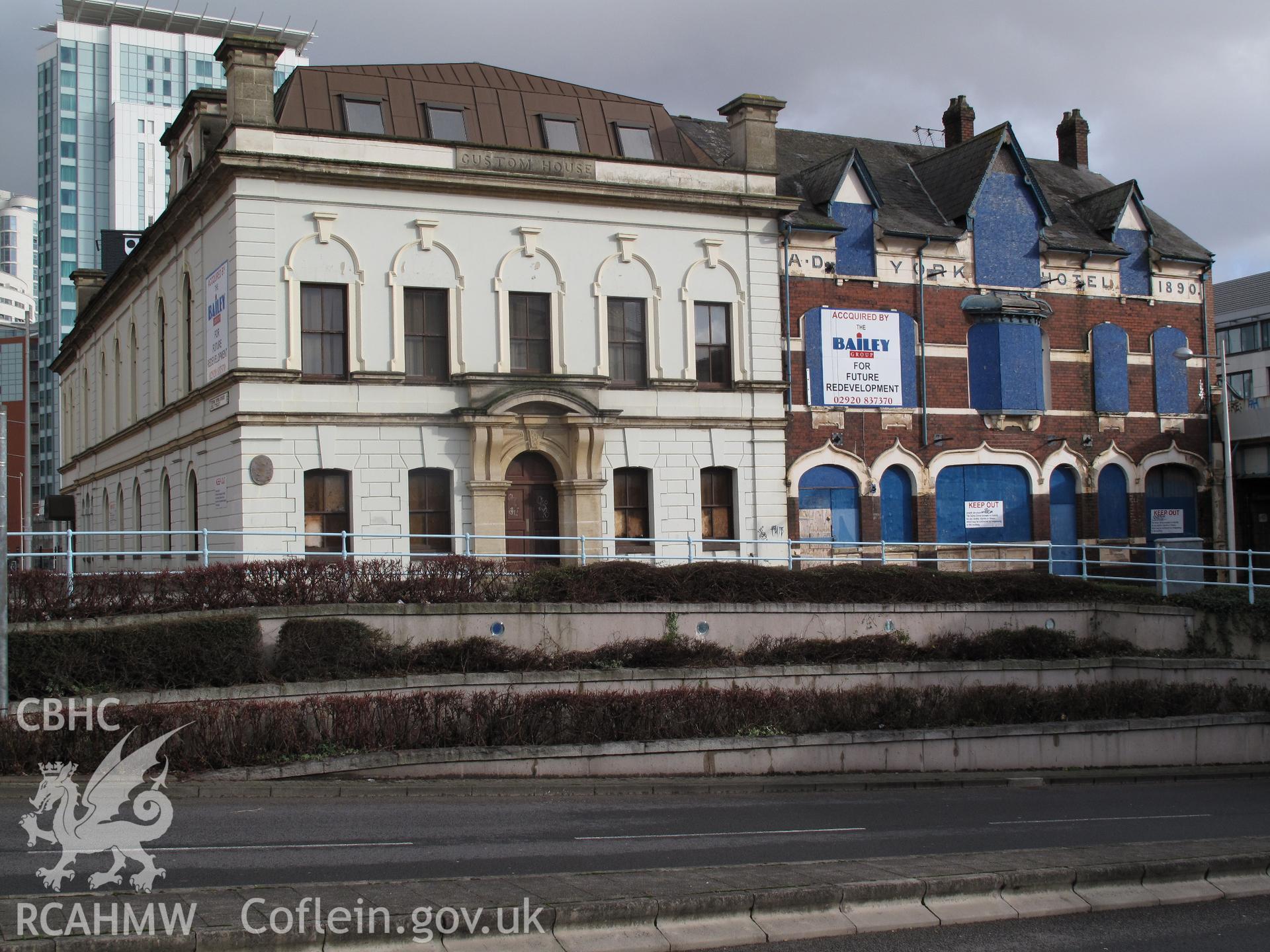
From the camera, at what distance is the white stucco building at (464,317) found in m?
25.6

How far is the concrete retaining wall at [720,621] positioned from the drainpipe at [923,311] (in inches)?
320

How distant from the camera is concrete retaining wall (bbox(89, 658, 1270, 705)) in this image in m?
16.9

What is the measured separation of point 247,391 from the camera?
25.3 m

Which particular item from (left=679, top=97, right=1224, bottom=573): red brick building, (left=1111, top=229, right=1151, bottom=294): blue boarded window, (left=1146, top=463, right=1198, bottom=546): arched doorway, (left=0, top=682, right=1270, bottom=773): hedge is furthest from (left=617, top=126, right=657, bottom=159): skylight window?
(left=1146, top=463, right=1198, bottom=546): arched doorway

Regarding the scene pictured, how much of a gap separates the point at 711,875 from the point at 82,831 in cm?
595

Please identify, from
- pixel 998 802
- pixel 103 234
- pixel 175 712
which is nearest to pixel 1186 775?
pixel 998 802

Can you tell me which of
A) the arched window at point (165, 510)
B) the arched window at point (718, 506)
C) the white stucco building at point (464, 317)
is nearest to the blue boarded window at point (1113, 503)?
the white stucco building at point (464, 317)

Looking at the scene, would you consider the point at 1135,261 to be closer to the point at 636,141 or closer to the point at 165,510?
the point at 636,141

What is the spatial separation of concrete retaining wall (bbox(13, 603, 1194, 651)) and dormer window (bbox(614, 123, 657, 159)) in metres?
12.4

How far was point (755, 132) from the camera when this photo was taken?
30000mm

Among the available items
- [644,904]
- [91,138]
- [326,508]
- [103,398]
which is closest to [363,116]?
[326,508]

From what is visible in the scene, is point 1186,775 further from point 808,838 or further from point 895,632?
point 808,838

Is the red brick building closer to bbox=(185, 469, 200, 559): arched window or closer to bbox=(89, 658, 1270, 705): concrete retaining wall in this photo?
bbox=(89, 658, 1270, 705): concrete retaining wall

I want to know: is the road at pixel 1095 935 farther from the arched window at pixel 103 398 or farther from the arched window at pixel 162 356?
the arched window at pixel 103 398
